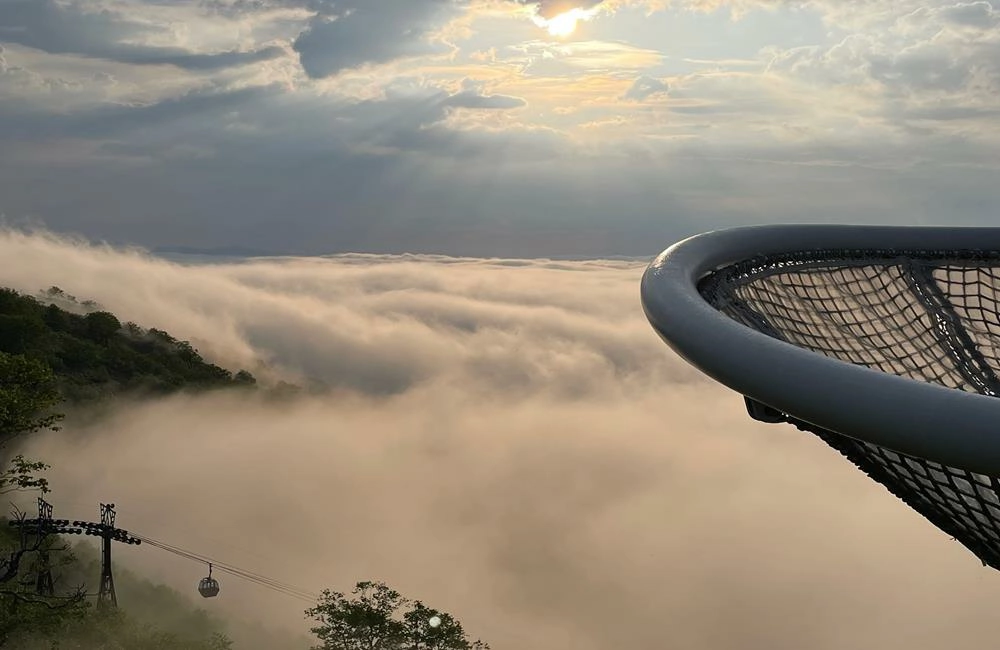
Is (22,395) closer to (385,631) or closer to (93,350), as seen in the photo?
(385,631)

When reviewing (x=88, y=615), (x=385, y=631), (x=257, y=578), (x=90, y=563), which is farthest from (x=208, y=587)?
(x=257, y=578)

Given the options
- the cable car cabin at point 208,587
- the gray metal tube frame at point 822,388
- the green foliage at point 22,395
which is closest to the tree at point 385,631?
the cable car cabin at point 208,587

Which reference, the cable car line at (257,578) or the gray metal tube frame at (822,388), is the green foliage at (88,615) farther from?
the cable car line at (257,578)

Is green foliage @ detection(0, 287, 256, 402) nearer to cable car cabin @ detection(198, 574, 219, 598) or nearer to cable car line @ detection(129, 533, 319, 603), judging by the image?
cable car line @ detection(129, 533, 319, 603)

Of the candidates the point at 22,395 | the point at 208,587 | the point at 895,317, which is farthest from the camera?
Result: the point at 208,587

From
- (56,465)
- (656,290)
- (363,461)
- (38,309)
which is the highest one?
(656,290)

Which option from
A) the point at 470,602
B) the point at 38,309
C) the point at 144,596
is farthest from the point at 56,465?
the point at 470,602

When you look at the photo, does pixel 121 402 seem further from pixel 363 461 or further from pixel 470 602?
pixel 363 461
